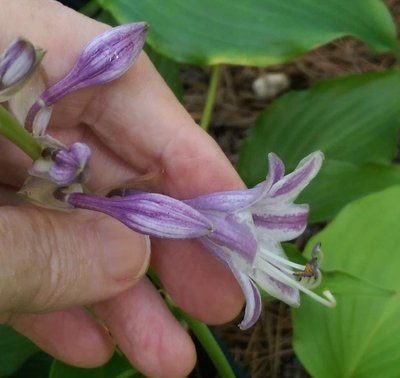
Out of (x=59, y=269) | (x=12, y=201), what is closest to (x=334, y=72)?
(x=12, y=201)

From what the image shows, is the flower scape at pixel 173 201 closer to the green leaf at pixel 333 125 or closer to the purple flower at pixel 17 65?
the purple flower at pixel 17 65

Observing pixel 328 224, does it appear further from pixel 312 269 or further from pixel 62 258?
pixel 62 258

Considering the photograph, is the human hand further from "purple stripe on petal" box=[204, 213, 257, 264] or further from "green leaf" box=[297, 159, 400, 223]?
"green leaf" box=[297, 159, 400, 223]

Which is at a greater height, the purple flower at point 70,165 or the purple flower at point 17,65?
the purple flower at point 17,65

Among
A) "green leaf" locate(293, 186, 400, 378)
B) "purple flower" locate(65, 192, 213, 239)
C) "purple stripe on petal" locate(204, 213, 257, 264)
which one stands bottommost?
"green leaf" locate(293, 186, 400, 378)

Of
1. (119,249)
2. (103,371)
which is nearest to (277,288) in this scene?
(119,249)

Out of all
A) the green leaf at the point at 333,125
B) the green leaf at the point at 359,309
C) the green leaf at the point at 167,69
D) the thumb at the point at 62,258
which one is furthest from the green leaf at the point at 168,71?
the thumb at the point at 62,258

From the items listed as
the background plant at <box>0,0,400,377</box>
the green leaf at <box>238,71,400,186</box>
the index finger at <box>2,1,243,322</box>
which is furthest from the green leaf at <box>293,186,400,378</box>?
the green leaf at <box>238,71,400,186</box>
